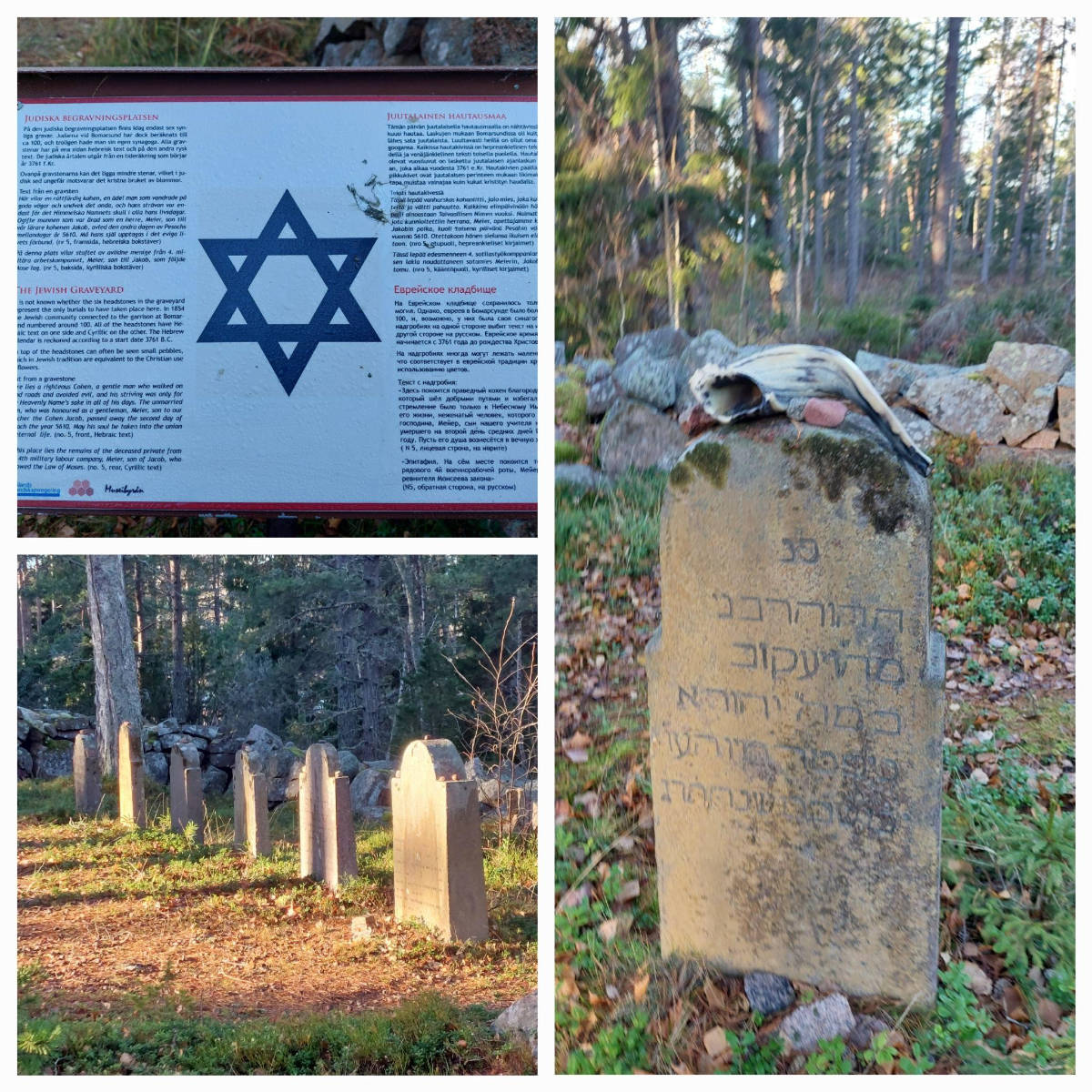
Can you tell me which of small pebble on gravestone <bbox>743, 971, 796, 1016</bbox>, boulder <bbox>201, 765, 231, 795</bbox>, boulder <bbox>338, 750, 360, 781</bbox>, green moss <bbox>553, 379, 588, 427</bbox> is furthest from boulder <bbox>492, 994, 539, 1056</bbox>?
green moss <bbox>553, 379, 588, 427</bbox>

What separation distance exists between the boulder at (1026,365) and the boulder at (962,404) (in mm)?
123

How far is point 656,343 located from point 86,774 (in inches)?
195

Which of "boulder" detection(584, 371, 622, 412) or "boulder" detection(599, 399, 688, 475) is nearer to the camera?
"boulder" detection(599, 399, 688, 475)

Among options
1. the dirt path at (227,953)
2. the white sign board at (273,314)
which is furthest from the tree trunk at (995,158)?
the dirt path at (227,953)

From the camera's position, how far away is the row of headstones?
3646 millimetres

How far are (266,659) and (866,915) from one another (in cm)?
365

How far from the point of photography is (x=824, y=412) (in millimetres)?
2410

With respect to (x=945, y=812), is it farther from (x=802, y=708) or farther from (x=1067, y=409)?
(x=1067, y=409)

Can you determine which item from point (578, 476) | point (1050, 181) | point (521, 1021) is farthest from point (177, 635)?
point (1050, 181)

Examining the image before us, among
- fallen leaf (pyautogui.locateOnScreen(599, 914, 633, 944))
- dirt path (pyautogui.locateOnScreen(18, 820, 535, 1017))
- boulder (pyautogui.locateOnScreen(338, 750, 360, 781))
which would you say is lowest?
dirt path (pyautogui.locateOnScreen(18, 820, 535, 1017))

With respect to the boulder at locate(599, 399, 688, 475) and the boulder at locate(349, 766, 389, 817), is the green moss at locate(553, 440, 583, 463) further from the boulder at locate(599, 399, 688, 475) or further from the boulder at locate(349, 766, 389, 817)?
the boulder at locate(349, 766, 389, 817)

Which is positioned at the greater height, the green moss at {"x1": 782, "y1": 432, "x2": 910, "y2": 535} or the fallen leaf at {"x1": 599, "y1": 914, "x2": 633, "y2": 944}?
the green moss at {"x1": 782, "y1": 432, "x2": 910, "y2": 535}

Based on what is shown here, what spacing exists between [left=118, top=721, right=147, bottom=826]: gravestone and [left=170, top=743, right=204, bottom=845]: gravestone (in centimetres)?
20

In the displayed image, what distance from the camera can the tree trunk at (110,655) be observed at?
196 inches
